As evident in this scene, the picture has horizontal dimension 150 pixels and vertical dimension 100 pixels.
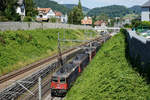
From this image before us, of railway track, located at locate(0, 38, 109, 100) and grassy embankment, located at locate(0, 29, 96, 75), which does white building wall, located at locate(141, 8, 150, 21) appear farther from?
railway track, located at locate(0, 38, 109, 100)

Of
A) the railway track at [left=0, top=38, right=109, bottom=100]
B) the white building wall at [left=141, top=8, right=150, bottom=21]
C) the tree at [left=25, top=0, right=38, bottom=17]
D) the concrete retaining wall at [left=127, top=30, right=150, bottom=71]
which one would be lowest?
the railway track at [left=0, top=38, right=109, bottom=100]

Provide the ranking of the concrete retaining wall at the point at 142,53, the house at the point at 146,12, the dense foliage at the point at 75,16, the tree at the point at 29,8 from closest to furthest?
the concrete retaining wall at the point at 142,53 → the house at the point at 146,12 → the tree at the point at 29,8 → the dense foliage at the point at 75,16

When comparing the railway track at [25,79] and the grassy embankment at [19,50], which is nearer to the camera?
the railway track at [25,79]

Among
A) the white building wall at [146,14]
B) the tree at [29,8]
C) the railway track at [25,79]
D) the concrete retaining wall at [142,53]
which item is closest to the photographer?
the concrete retaining wall at [142,53]

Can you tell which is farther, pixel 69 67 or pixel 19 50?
pixel 19 50

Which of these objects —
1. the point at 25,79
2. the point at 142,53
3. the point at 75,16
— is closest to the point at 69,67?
the point at 25,79

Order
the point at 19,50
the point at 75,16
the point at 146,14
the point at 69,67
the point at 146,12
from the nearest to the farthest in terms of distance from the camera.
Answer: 1. the point at 69,67
2. the point at 19,50
3. the point at 146,12
4. the point at 146,14
5. the point at 75,16

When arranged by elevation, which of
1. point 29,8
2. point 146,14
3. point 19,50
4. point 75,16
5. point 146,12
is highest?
point 29,8

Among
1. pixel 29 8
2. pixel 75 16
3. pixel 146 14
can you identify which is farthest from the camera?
pixel 75 16

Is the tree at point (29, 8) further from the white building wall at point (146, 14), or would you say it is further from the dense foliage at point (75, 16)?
the white building wall at point (146, 14)

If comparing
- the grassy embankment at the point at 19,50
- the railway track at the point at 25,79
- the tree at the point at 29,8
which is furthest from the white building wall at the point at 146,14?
the railway track at the point at 25,79

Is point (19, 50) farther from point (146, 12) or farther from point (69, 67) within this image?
point (146, 12)

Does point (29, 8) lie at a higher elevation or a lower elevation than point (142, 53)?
higher

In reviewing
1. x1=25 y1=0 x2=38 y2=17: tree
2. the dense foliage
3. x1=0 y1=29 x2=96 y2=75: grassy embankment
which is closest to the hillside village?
x1=0 y1=29 x2=96 y2=75: grassy embankment
